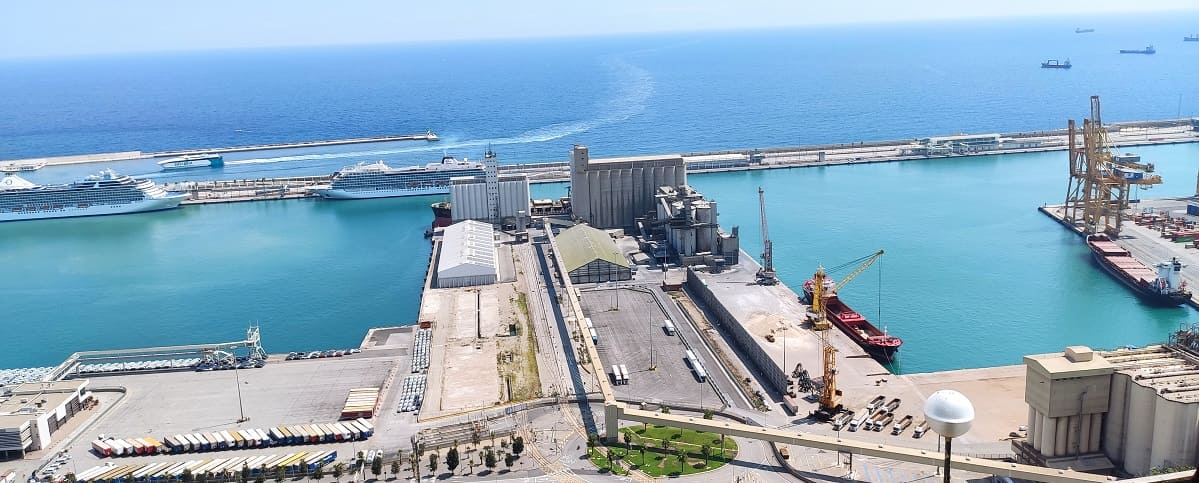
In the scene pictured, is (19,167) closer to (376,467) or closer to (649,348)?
(649,348)

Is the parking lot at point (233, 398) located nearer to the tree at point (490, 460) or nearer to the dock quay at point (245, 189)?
the tree at point (490, 460)

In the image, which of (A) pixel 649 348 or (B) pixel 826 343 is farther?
(A) pixel 649 348

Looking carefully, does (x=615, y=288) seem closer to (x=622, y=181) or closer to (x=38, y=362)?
(x=622, y=181)

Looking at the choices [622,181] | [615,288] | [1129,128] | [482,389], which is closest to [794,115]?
[1129,128]

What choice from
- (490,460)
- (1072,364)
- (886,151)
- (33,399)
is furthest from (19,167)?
(1072,364)

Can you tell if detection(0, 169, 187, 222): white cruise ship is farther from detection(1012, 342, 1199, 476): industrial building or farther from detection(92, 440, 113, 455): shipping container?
detection(1012, 342, 1199, 476): industrial building

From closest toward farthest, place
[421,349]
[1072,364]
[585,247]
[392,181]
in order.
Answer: [1072,364] → [421,349] → [585,247] → [392,181]

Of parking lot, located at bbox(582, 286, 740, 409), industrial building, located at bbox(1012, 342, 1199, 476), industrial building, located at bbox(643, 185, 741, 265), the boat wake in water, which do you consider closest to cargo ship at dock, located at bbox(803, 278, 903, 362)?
industrial building, located at bbox(643, 185, 741, 265)
